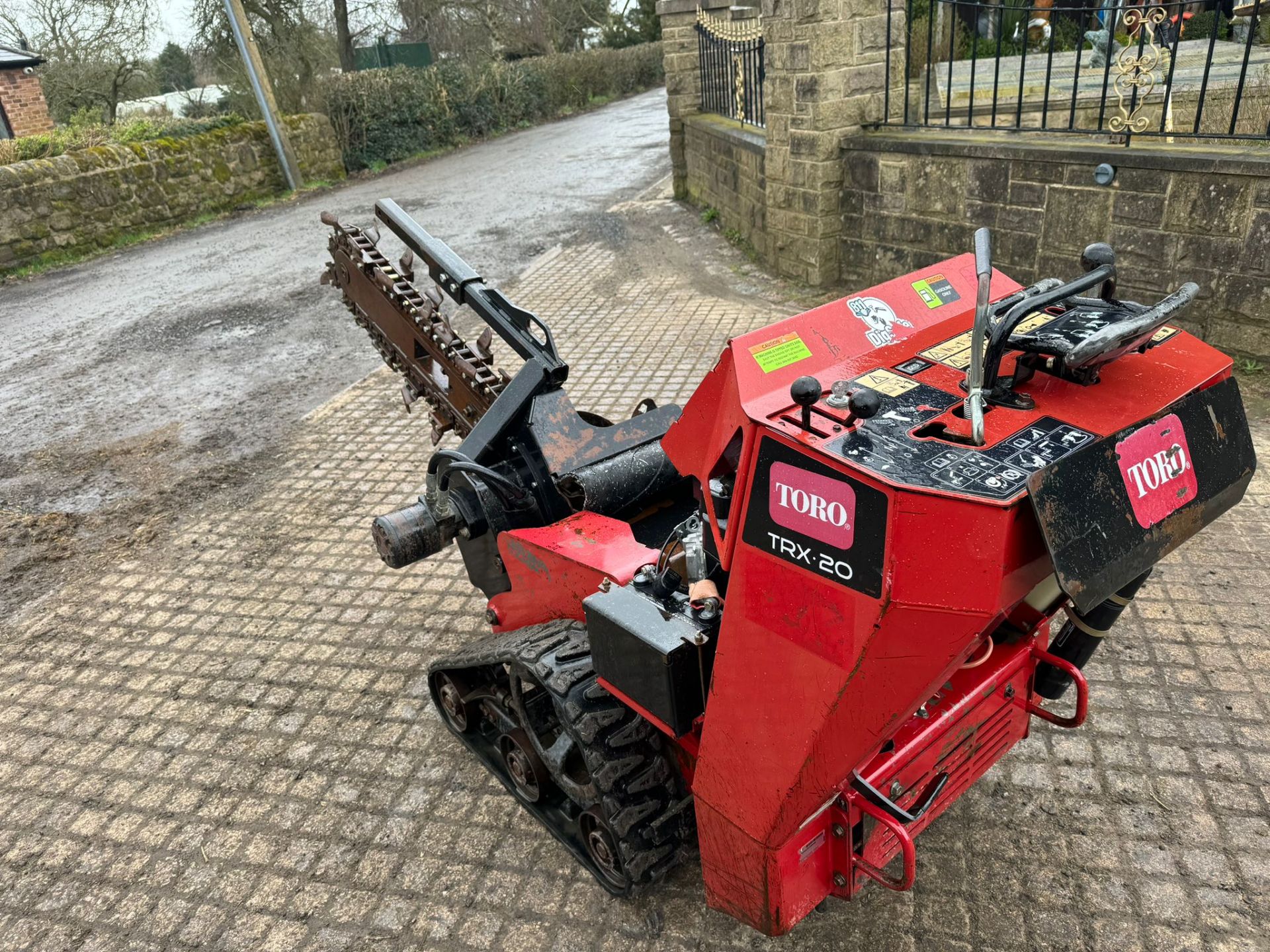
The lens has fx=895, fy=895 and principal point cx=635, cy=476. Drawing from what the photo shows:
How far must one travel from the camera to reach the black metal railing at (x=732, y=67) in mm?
10375

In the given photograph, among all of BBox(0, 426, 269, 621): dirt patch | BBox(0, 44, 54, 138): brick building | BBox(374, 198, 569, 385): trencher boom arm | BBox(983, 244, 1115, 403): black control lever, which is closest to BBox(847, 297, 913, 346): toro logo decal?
BBox(983, 244, 1115, 403): black control lever

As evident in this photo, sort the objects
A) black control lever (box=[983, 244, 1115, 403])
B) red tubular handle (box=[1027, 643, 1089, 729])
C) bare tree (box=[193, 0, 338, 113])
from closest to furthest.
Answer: black control lever (box=[983, 244, 1115, 403])
red tubular handle (box=[1027, 643, 1089, 729])
bare tree (box=[193, 0, 338, 113])

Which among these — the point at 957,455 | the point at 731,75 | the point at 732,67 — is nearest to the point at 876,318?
the point at 957,455

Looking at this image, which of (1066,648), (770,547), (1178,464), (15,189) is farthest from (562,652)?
(15,189)

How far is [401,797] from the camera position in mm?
3637

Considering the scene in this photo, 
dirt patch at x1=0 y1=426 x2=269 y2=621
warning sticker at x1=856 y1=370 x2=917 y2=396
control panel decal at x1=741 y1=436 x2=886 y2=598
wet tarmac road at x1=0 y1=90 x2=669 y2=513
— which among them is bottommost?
dirt patch at x1=0 y1=426 x2=269 y2=621

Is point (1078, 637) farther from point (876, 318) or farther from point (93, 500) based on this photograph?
point (93, 500)

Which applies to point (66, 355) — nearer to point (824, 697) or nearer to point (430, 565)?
point (430, 565)

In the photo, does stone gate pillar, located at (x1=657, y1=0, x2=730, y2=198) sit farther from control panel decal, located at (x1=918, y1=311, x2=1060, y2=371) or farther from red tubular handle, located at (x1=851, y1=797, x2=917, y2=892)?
red tubular handle, located at (x1=851, y1=797, x2=917, y2=892)

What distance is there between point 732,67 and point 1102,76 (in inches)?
168

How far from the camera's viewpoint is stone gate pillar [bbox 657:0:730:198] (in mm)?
12086

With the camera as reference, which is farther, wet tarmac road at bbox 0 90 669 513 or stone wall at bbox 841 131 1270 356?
wet tarmac road at bbox 0 90 669 513

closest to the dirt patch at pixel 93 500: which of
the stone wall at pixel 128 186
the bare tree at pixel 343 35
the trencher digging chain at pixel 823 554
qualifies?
the trencher digging chain at pixel 823 554

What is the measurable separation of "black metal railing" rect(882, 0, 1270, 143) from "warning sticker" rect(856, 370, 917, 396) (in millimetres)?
4324
